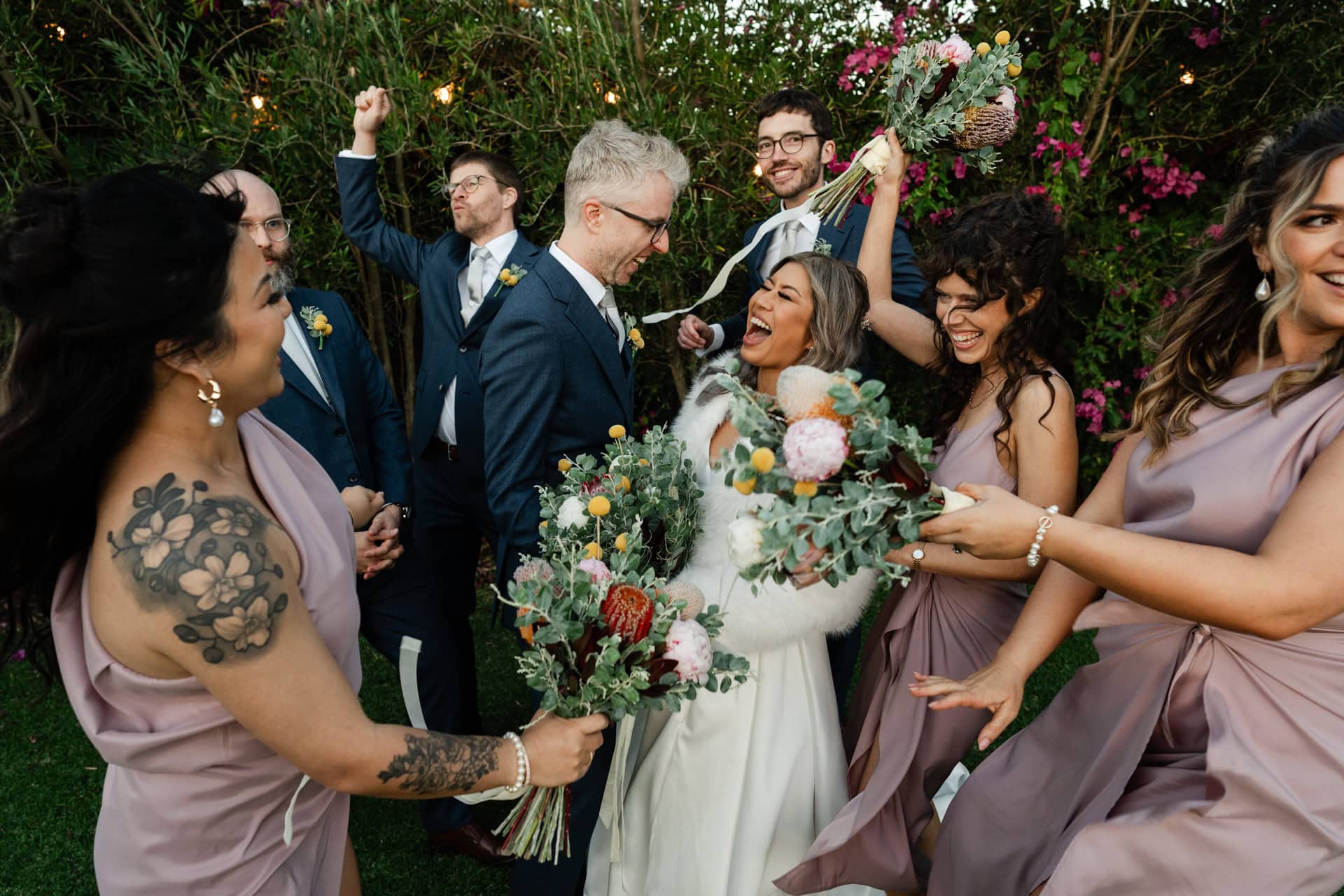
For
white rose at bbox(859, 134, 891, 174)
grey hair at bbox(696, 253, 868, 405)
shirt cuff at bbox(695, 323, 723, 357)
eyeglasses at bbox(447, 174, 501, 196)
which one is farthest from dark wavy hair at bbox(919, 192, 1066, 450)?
eyeglasses at bbox(447, 174, 501, 196)

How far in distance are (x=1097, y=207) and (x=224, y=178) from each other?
4917 mm

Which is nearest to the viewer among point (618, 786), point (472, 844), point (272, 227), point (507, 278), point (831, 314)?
point (618, 786)

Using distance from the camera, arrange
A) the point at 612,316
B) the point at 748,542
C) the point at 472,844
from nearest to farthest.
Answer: the point at 748,542 → the point at 612,316 → the point at 472,844

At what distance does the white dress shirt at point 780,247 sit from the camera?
391cm

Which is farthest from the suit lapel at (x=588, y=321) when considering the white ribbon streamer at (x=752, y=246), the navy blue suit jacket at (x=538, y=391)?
the white ribbon streamer at (x=752, y=246)

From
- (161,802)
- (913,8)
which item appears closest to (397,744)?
(161,802)

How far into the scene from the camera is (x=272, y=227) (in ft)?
10.5

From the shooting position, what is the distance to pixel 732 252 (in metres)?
5.12

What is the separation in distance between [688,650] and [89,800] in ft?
11.3

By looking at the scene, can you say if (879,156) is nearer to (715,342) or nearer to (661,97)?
(715,342)

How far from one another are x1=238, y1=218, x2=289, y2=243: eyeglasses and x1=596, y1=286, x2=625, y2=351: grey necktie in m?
1.27

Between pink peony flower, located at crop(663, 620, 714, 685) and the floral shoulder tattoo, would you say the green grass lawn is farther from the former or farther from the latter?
the floral shoulder tattoo

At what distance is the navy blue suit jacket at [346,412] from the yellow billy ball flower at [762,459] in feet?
6.70

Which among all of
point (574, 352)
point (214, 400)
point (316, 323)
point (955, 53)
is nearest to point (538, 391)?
point (574, 352)
